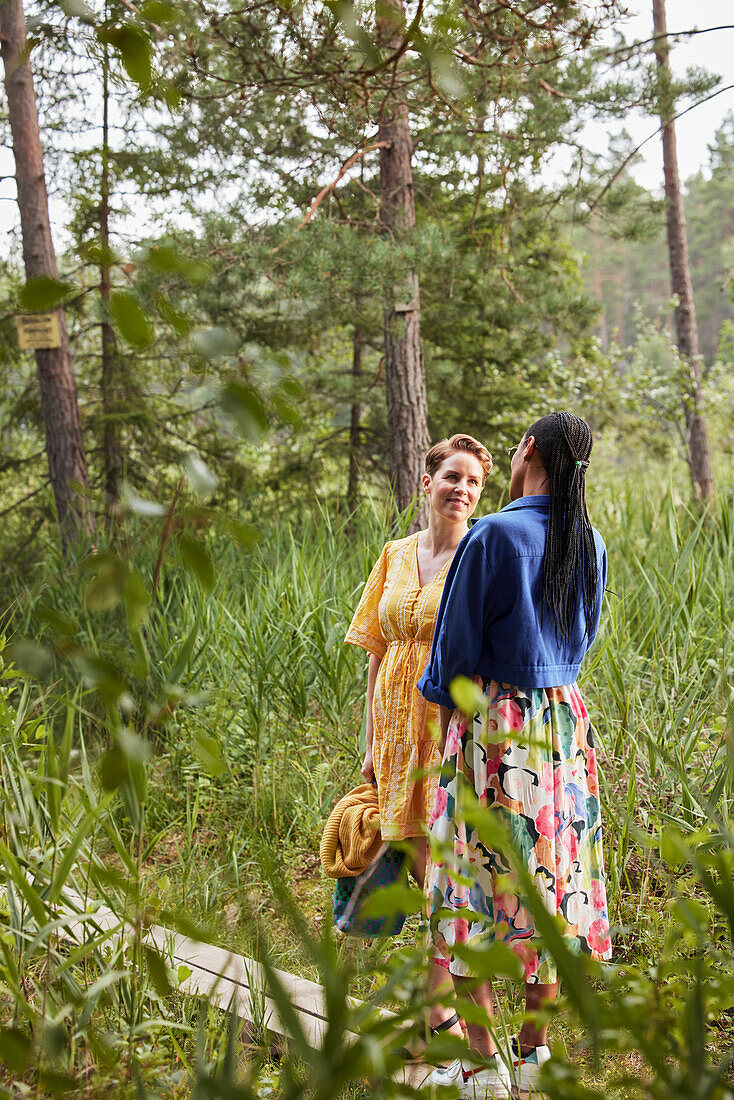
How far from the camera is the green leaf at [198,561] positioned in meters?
0.65

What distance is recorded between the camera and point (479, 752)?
191 cm

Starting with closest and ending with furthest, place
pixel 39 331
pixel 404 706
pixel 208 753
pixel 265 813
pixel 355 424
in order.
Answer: pixel 208 753, pixel 404 706, pixel 265 813, pixel 39 331, pixel 355 424

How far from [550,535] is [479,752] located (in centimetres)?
53

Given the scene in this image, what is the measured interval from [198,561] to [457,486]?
1.69 meters

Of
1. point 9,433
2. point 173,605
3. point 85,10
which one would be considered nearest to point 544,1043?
point 85,10

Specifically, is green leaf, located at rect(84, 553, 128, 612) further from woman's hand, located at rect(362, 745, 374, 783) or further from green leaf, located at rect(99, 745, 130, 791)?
woman's hand, located at rect(362, 745, 374, 783)

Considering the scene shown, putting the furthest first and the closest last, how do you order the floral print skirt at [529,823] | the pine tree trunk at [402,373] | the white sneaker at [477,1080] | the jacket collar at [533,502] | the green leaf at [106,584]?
the pine tree trunk at [402,373] → the jacket collar at [533,502] → the floral print skirt at [529,823] → the white sneaker at [477,1080] → the green leaf at [106,584]

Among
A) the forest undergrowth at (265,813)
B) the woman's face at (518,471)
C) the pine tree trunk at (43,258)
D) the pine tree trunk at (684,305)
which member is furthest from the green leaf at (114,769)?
the pine tree trunk at (684,305)

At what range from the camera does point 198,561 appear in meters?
0.66

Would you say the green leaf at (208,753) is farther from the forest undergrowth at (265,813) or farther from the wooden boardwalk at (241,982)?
the wooden boardwalk at (241,982)

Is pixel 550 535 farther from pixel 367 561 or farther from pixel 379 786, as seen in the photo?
pixel 367 561

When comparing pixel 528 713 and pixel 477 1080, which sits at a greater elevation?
pixel 528 713

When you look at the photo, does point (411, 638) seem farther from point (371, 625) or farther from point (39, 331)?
point (39, 331)

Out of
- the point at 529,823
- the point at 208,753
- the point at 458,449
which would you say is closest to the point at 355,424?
the point at 458,449
